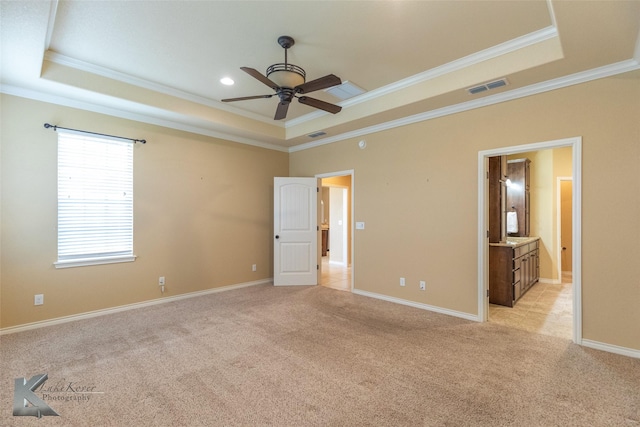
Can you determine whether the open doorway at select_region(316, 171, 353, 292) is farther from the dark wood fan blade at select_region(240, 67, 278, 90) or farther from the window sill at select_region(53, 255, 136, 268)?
the dark wood fan blade at select_region(240, 67, 278, 90)

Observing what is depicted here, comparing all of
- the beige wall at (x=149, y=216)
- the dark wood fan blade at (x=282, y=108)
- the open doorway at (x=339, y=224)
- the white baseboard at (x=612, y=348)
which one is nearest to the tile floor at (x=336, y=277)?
the open doorway at (x=339, y=224)

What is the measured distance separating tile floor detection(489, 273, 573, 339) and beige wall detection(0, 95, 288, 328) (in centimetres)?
401

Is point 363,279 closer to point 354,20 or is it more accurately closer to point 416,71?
point 416,71

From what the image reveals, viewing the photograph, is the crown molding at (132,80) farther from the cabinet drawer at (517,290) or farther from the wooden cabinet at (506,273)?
the cabinet drawer at (517,290)

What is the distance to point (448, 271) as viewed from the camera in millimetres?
3914

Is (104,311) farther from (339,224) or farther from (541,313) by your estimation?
(541,313)

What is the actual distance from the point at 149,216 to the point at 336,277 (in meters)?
3.74

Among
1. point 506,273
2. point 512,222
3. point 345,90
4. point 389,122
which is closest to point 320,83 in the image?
point 345,90

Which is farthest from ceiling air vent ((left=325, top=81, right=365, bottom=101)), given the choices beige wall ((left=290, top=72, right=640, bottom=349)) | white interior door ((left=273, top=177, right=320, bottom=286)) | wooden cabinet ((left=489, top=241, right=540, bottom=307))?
wooden cabinet ((left=489, top=241, right=540, bottom=307))

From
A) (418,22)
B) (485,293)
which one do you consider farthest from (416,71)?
(485,293)

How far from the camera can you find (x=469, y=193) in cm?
374

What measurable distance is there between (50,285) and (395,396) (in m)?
4.10

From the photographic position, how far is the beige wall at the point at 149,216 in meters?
3.35

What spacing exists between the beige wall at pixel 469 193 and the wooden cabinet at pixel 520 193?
2.60 metres
